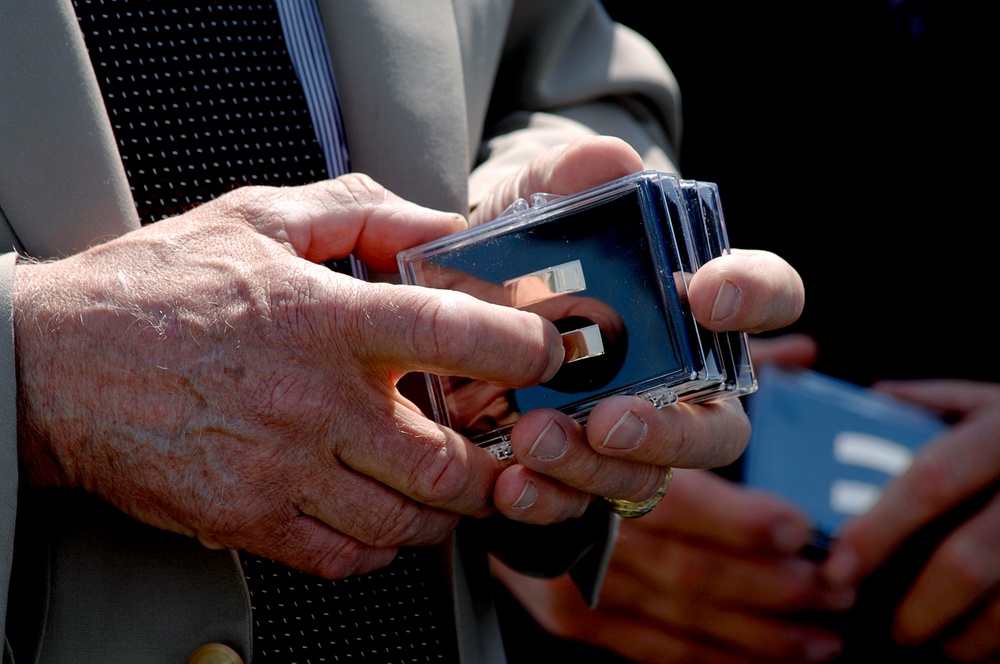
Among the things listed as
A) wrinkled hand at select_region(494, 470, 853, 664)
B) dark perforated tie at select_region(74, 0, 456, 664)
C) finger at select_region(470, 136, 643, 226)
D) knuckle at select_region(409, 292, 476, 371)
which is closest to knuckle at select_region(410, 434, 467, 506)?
knuckle at select_region(409, 292, 476, 371)

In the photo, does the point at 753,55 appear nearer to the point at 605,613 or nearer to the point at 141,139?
the point at 605,613

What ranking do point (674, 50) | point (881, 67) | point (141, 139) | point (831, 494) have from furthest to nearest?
1. point (674, 50)
2. point (881, 67)
3. point (831, 494)
4. point (141, 139)

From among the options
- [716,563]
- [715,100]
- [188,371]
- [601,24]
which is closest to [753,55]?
[715,100]

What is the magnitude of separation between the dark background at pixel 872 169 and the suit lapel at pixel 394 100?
4.13ft

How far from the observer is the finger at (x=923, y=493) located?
160 cm

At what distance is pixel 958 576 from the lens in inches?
62.2

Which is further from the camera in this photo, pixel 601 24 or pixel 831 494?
pixel 831 494

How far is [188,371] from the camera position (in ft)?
2.33

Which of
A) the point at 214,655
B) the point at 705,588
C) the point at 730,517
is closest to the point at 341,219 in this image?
the point at 214,655

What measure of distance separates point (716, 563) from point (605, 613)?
323 millimetres

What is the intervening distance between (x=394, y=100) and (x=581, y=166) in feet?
0.91

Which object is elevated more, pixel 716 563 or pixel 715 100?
pixel 715 100

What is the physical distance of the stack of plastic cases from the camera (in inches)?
29.0

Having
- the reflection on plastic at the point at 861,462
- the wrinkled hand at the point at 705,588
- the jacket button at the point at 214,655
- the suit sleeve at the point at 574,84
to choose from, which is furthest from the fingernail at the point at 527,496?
the reflection on plastic at the point at 861,462
